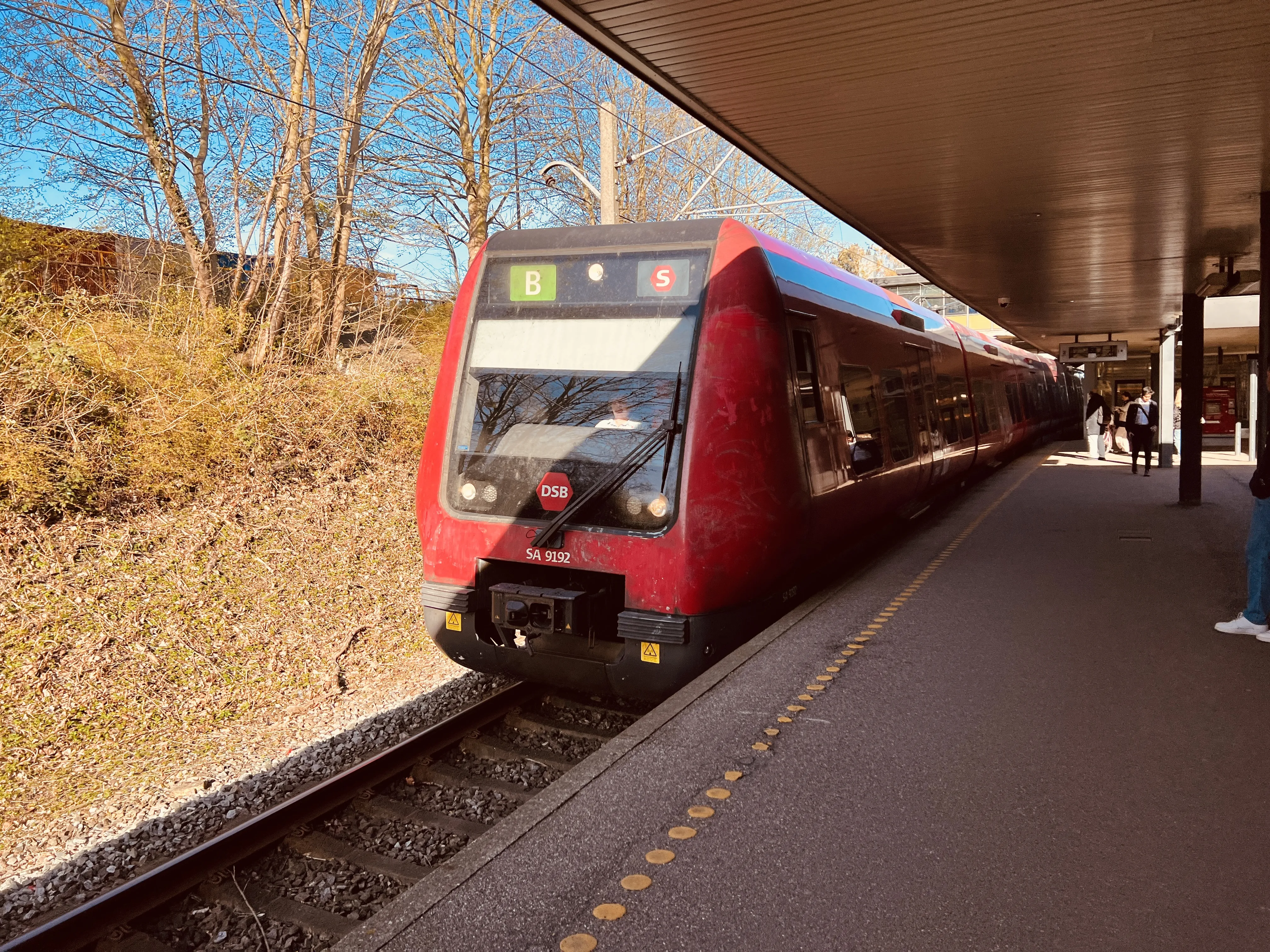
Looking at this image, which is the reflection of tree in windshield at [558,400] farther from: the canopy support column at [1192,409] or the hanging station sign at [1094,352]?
the hanging station sign at [1094,352]

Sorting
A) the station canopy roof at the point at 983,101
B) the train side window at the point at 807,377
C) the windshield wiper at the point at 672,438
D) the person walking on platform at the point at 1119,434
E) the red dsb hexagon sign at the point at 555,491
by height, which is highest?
the station canopy roof at the point at 983,101

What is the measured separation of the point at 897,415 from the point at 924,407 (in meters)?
1.40

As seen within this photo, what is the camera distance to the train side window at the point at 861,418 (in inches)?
285

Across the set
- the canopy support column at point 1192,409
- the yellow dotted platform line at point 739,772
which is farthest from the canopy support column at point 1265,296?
the canopy support column at point 1192,409

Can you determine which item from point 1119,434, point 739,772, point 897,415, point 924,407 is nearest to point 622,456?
point 739,772

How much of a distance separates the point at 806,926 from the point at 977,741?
1733 millimetres

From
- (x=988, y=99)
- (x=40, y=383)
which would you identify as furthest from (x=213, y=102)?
(x=988, y=99)

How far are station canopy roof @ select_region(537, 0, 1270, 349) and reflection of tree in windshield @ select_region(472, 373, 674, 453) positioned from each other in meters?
1.90

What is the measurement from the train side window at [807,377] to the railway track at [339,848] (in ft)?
7.61

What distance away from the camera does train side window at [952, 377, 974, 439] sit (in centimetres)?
1242

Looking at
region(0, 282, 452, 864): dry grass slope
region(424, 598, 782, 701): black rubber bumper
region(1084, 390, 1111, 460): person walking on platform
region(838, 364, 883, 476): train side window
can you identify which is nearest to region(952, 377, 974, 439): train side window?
region(838, 364, 883, 476): train side window

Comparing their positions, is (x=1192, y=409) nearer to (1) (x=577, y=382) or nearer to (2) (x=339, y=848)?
(1) (x=577, y=382)

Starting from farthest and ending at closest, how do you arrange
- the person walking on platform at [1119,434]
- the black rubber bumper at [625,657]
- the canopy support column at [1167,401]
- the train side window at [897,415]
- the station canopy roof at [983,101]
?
the person walking on platform at [1119,434] → the canopy support column at [1167,401] → the train side window at [897,415] → the black rubber bumper at [625,657] → the station canopy roof at [983,101]

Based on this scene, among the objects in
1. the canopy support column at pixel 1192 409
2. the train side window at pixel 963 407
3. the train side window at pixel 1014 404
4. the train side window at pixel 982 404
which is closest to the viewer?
the canopy support column at pixel 1192 409
